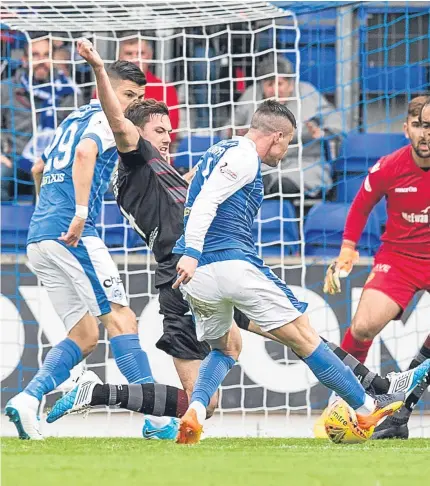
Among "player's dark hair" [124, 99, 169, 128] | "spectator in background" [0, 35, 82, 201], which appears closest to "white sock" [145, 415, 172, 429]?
"player's dark hair" [124, 99, 169, 128]

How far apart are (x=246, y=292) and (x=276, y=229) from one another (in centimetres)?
385

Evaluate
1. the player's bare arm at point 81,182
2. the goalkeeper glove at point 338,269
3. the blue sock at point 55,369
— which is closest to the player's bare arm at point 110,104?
the player's bare arm at point 81,182

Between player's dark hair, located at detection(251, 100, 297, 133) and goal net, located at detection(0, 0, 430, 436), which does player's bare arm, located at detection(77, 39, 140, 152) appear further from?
goal net, located at detection(0, 0, 430, 436)

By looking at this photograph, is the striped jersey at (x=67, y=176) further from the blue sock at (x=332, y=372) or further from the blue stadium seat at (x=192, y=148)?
the blue stadium seat at (x=192, y=148)

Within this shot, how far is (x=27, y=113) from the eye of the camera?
1016 cm

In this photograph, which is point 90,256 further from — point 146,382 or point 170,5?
point 170,5

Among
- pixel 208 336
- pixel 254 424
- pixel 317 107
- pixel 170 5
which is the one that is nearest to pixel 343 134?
pixel 317 107

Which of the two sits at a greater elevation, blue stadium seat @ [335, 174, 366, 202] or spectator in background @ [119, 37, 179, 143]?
spectator in background @ [119, 37, 179, 143]

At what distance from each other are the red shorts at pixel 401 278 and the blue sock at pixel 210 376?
179cm

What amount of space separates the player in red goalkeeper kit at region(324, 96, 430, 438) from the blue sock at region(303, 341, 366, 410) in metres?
1.43

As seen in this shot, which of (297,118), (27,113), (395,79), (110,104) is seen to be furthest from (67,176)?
(395,79)

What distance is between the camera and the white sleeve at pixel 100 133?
6680mm

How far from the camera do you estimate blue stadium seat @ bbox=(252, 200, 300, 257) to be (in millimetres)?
9502

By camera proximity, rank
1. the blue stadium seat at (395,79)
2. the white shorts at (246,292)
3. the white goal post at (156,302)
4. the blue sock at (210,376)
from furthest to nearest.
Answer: the blue stadium seat at (395,79) < the white goal post at (156,302) < the blue sock at (210,376) < the white shorts at (246,292)
